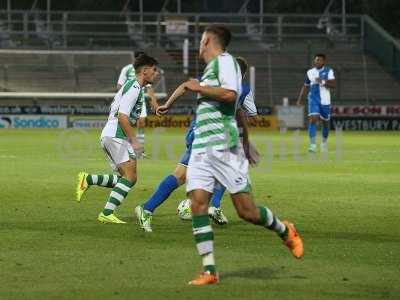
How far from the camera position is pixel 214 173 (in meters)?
9.96

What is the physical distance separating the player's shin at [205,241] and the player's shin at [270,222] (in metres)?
0.59

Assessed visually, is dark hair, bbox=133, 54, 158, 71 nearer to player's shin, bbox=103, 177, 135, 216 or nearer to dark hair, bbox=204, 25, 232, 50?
player's shin, bbox=103, 177, 135, 216

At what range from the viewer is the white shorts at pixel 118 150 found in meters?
14.5

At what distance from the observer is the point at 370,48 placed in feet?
176

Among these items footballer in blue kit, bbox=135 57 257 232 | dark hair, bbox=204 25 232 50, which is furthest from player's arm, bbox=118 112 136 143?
dark hair, bbox=204 25 232 50

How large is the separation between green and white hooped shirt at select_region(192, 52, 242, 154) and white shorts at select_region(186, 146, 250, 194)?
7cm

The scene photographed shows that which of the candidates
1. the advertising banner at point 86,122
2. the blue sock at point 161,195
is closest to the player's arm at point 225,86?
the blue sock at point 161,195

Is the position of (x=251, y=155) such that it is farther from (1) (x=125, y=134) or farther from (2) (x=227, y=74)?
(1) (x=125, y=134)

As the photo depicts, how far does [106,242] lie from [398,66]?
134 ft

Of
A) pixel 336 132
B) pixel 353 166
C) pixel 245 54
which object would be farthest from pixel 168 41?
pixel 353 166

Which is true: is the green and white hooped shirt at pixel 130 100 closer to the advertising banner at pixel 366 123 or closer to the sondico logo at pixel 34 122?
the sondico logo at pixel 34 122

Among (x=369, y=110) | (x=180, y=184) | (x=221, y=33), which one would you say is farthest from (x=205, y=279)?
(x=369, y=110)

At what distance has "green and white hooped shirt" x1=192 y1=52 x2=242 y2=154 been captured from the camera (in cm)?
990

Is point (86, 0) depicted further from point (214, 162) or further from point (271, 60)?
point (214, 162)
